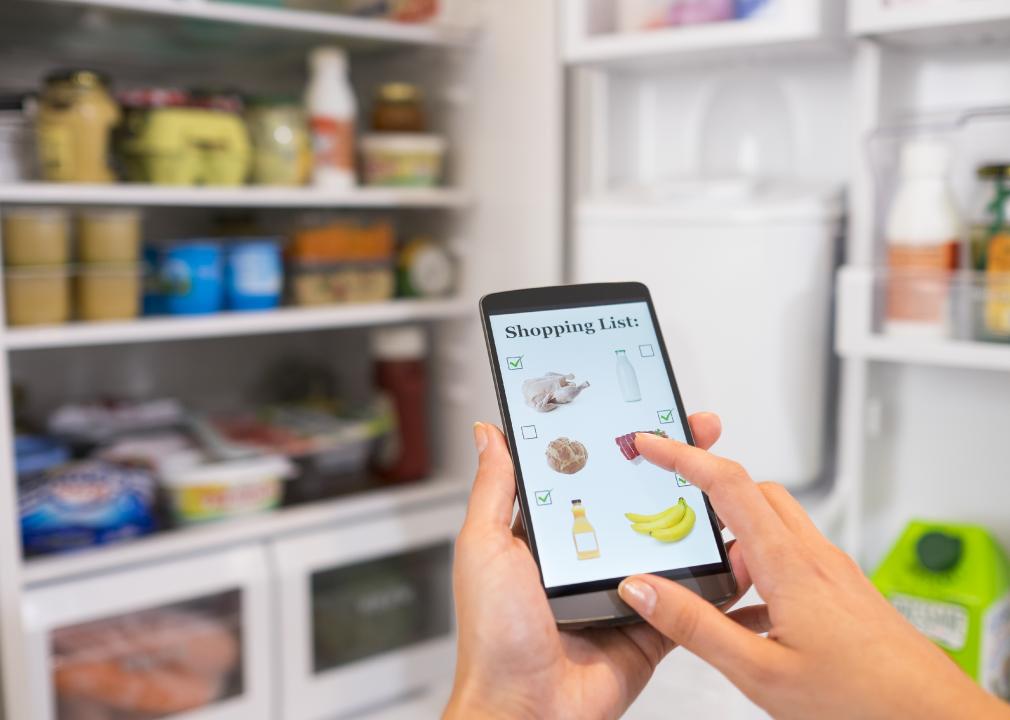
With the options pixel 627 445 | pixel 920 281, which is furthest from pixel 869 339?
pixel 627 445

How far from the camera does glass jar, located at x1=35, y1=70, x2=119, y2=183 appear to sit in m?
1.16

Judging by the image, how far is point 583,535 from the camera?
699mm

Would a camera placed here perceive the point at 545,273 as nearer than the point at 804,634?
No

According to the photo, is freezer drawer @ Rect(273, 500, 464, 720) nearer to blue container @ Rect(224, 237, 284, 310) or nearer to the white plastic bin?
blue container @ Rect(224, 237, 284, 310)

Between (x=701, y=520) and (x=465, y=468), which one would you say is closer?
(x=701, y=520)

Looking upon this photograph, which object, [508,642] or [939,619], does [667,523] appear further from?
[939,619]

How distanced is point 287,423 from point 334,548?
23 cm

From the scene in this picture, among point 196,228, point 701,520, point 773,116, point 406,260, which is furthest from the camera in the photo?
point 196,228

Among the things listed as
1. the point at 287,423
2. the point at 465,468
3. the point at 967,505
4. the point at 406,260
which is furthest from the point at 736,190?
the point at 287,423

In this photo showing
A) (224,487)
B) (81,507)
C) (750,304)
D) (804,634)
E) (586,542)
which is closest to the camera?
(804,634)

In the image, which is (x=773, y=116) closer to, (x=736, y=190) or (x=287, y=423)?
(x=736, y=190)

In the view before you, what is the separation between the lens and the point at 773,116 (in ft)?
4.07

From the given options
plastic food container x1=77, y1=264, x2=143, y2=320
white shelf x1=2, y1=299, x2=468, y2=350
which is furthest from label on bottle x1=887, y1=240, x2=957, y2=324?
plastic food container x1=77, y1=264, x2=143, y2=320

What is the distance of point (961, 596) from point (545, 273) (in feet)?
2.23
